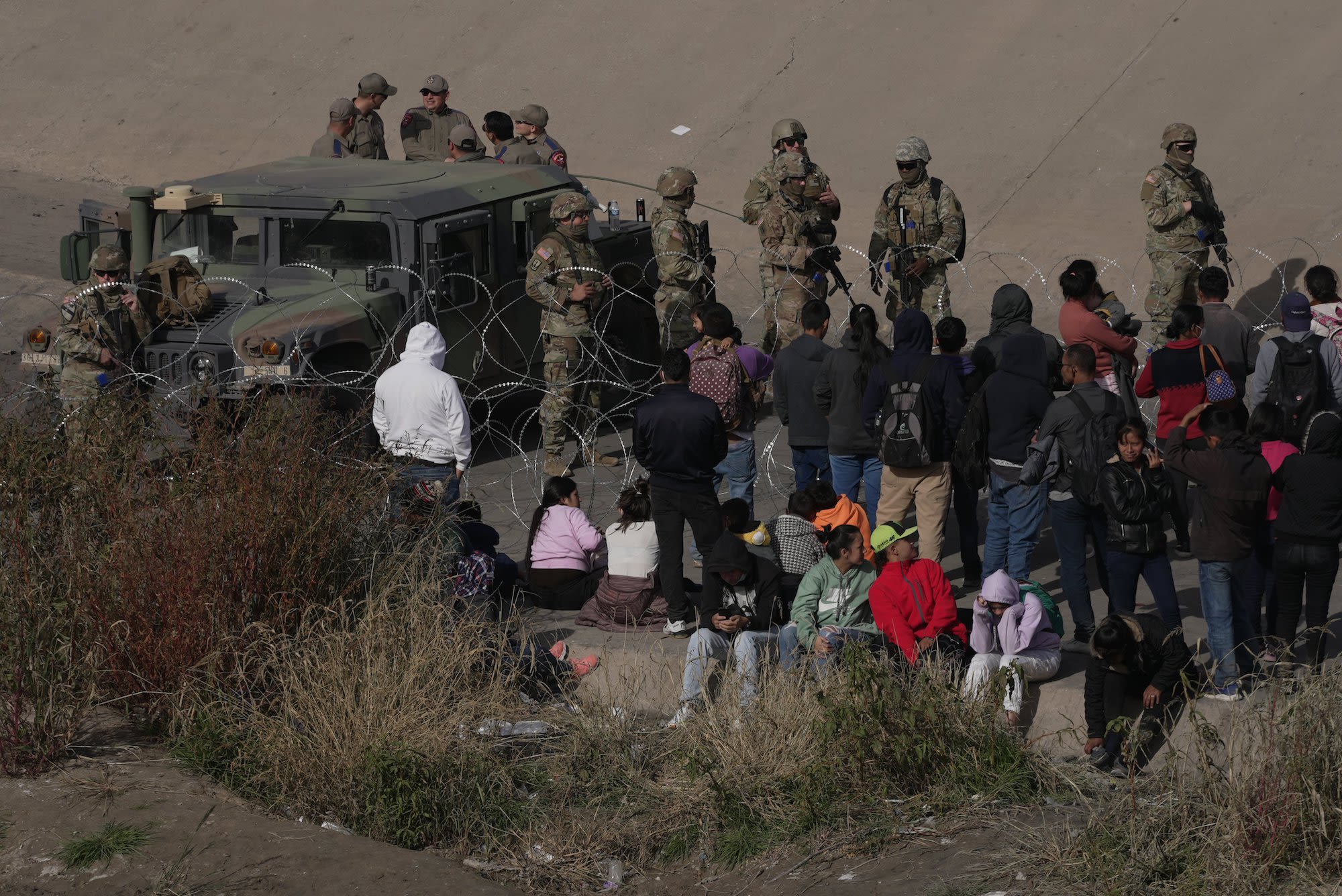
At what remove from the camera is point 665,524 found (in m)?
8.53

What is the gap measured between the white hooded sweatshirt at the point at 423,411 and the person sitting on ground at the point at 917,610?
2312mm

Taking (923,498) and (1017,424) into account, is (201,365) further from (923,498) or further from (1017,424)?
(1017,424)

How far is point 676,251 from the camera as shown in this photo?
40.1 ft

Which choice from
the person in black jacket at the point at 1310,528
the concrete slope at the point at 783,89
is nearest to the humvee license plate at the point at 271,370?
the person in black jacket at the point at 1310,528

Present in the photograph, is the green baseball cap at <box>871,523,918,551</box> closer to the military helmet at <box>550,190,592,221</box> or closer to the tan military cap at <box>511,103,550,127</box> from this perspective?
the military helmet at <box>550,190,592,221</box>

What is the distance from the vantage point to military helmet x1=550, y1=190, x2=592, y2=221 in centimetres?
1119

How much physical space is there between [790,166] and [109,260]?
4562 millimetres

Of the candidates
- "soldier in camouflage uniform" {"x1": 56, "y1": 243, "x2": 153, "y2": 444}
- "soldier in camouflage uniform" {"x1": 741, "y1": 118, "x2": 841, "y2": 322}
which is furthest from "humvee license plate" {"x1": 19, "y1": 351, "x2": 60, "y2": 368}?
"soldier in camouflage uniform" {"x1": 741, "y1": 118, "x2": 841, "y2": 322}

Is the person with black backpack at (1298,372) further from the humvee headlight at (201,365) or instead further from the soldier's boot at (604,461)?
the humvee headlight at (201,365)

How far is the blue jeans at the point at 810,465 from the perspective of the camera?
9703mm

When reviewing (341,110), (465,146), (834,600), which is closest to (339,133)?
(341,110)

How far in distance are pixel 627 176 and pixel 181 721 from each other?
12509 mm

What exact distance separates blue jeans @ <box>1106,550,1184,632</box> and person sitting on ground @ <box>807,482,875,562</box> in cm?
129

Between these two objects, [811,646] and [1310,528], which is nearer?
[1310,528]
